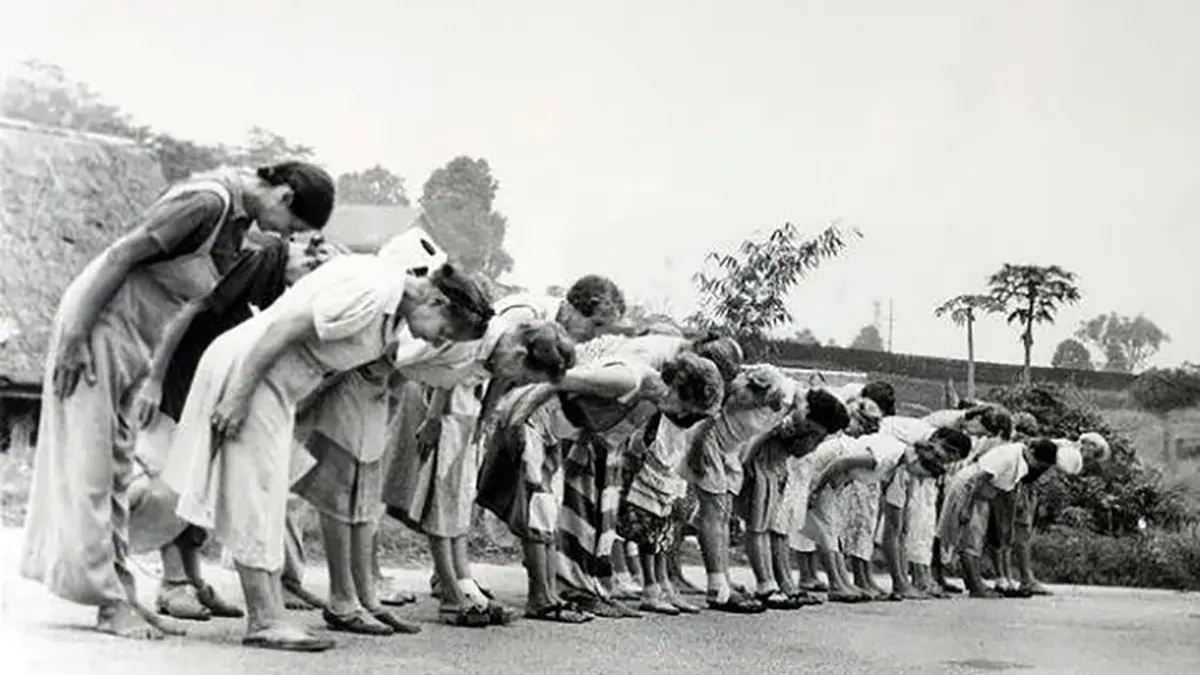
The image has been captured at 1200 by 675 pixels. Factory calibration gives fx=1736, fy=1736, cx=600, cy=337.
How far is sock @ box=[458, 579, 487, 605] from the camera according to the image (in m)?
3.19

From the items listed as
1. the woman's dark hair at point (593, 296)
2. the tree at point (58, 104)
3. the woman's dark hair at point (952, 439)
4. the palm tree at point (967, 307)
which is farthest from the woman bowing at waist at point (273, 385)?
the woman's dark hair at point (952, 439)

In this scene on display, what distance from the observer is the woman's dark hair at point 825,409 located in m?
4.18

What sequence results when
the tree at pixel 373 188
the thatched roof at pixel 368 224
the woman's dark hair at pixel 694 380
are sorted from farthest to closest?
the woman's dark hair at pixel 694 380 → the thatched roof at pixel 368 224 → the tree at pixel 373 188

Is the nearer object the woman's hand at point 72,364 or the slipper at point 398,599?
the woman's hand at point 72,364

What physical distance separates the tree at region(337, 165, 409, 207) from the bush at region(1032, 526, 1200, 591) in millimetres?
2778

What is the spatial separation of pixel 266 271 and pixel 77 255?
315 mm

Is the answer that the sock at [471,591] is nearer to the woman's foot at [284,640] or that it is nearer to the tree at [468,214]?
the tree at [468,214]

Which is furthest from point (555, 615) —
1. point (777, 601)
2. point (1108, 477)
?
point (1108, 477)

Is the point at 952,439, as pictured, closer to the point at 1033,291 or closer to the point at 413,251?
the point at 1033,291

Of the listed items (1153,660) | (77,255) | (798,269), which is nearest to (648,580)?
(798,269)

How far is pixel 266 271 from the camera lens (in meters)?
2.88

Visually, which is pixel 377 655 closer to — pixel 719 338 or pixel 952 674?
pixel 952 674

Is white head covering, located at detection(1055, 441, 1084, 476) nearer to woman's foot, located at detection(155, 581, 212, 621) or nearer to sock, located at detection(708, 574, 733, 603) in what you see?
sock, located at detection(708, 574, 733, 603)

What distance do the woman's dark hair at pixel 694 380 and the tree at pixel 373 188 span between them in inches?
34.1
